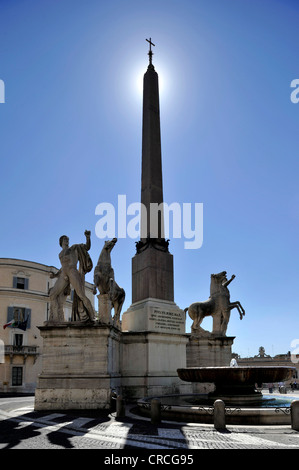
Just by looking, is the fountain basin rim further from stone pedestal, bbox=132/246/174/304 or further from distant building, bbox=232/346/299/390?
distant building, bbox=232/346/299/390

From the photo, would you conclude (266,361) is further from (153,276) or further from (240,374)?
(240,374)

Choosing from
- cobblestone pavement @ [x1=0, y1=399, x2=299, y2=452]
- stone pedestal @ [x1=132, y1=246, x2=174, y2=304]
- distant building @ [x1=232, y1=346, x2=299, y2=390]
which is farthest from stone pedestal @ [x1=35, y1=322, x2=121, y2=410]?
distant building @ [x1=232, y1=346, x2=299, y2=390]

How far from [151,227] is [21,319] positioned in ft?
83.0

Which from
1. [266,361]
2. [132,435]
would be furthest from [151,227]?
[266,361]

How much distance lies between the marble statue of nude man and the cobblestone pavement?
369 cm

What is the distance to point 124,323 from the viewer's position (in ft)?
51.5

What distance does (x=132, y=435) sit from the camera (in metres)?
7.11

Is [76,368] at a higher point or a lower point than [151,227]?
lower

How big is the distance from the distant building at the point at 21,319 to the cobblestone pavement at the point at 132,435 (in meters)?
26.8

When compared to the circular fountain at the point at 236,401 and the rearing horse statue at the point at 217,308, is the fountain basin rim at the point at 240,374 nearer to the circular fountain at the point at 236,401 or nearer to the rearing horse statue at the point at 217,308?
the circular fountain at the point at 236,401

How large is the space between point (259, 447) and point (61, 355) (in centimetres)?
709

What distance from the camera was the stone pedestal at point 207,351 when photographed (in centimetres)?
1738

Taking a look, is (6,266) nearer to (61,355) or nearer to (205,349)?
(205,349)
